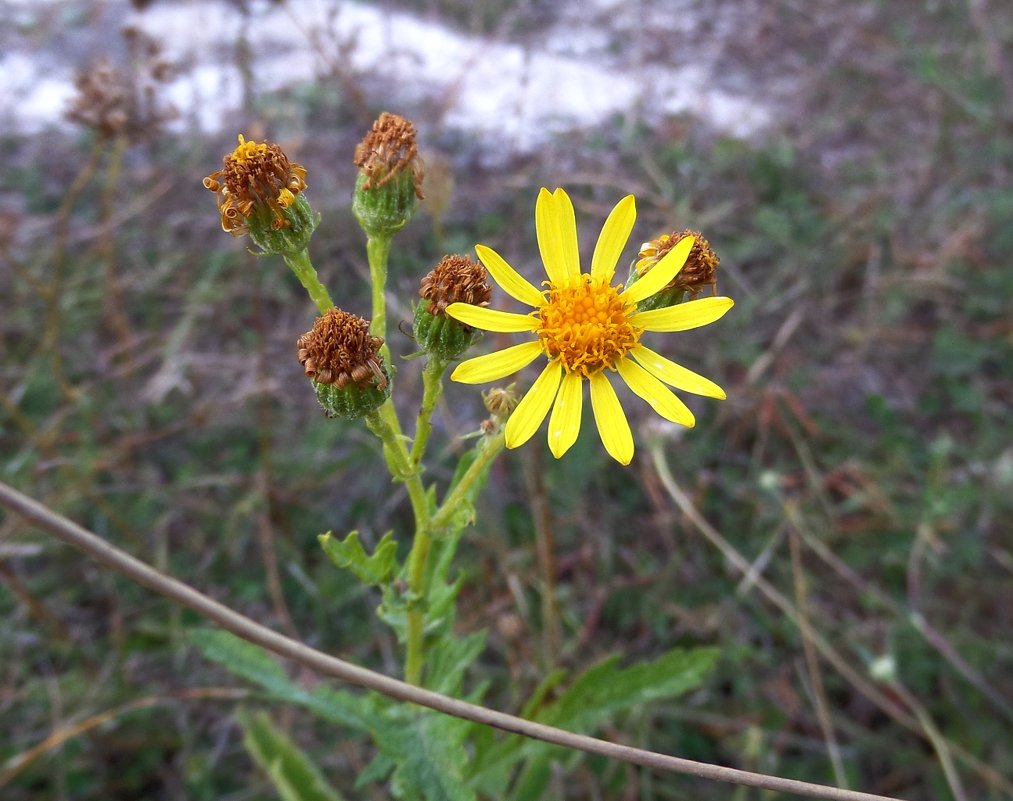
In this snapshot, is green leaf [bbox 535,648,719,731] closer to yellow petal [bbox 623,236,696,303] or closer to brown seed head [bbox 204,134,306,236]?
yellow petal [bbox 623,236,696,303]

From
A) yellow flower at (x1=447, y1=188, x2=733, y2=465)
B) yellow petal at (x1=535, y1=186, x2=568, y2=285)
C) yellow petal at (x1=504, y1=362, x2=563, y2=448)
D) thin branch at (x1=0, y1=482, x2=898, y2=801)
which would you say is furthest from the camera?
yellow petal at (x1=535, y1=186, x2=568, y2=285)

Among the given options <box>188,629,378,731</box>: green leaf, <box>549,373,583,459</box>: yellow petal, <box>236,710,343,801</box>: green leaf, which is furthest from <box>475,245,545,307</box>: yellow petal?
<box>236,710,343,801</box>: green leaf

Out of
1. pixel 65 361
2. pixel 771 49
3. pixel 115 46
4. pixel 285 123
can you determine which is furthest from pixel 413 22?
pixel 65 361

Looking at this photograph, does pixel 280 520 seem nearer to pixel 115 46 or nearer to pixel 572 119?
pixel 572 119

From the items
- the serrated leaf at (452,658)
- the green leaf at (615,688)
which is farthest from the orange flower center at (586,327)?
the green leaf at (615,688)

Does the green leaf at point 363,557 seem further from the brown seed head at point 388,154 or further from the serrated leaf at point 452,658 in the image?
the brown seed head at point 388,154

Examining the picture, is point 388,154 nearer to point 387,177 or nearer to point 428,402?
point 387,177
